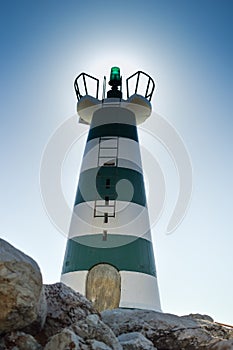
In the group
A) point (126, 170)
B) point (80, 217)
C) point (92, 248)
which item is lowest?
point (92, 248)

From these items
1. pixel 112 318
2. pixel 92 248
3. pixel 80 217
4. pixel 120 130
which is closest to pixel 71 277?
pixel 92 248

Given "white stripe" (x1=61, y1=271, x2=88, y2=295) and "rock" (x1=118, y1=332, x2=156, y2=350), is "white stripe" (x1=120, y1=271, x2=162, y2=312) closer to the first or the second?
"white stripe" (x1=61, y1=271, x2=88, y2=295)

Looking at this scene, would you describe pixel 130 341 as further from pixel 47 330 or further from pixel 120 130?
pixel 120 130


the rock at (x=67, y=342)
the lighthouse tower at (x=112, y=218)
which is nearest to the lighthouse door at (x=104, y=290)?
the lighthouse tower at (x=112, y=218)

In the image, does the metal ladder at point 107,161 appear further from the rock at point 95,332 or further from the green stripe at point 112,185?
the rock at point 95,332

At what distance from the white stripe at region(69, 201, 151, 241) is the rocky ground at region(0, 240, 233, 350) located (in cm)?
718

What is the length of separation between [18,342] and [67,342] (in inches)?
14.7

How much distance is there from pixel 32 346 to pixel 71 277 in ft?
26.0

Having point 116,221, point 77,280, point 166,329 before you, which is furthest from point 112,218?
point 166,329

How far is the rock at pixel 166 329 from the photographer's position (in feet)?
12.1

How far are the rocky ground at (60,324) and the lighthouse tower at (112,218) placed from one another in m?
4.92

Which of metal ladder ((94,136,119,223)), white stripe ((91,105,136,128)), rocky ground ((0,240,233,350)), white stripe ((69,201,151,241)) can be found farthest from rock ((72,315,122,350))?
white stripe ((91,105,136,128))

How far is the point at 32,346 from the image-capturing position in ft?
9.60

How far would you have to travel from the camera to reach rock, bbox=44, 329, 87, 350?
2.75 m
